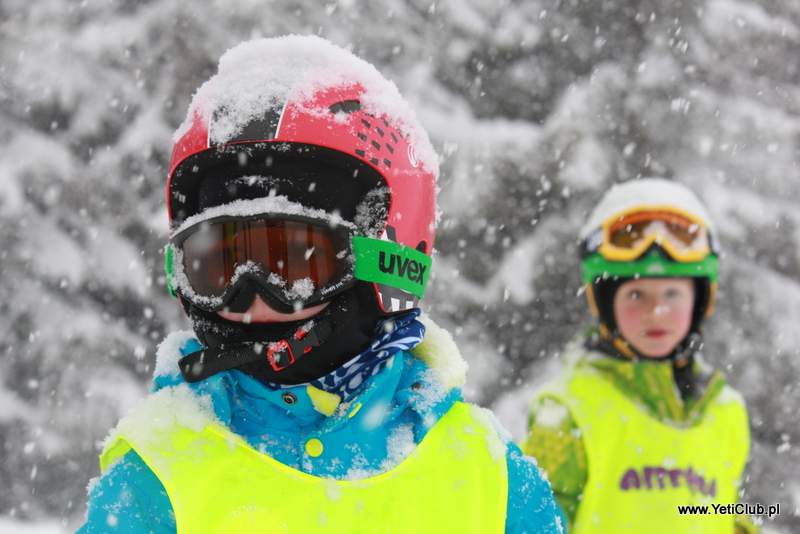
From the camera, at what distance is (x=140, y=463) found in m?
1.75

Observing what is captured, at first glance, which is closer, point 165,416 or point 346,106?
point 165,416

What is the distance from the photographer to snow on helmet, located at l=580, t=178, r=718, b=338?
424 centimetres

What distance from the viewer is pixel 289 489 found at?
5.78ft

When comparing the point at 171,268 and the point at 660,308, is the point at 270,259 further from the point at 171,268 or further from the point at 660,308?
the point at 660,308

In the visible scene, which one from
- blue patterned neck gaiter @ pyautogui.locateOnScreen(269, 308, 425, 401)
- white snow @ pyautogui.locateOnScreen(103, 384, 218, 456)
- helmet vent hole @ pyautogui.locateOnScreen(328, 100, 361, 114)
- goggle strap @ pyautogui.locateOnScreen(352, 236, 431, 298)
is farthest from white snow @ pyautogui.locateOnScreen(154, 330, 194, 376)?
helmet vent hole @ pyautogui.locateOnScreen(328, 100, 361, 114)

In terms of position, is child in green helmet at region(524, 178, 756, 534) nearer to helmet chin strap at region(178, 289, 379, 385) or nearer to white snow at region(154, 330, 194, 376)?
helmet chin strap at region(178, 289, 379, 385)

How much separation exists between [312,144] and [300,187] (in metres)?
0.13

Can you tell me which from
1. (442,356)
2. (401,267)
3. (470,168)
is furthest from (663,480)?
(470,168)

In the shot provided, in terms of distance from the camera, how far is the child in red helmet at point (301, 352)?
5.75ft

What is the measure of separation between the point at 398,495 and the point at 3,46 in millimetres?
8028

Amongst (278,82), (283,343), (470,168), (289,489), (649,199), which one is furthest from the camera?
(470,168)

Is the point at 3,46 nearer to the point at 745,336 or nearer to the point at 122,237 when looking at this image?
the point at 122,237

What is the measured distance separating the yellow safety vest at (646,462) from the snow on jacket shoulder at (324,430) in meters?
1.94

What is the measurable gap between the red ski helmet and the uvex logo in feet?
0.04
